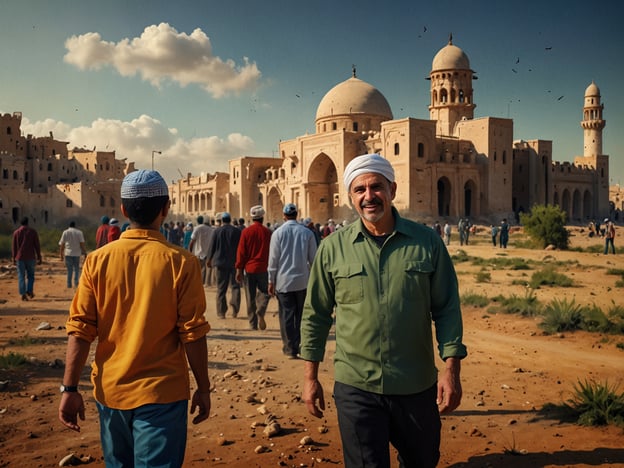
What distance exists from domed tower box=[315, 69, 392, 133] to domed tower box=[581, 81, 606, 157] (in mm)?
22509

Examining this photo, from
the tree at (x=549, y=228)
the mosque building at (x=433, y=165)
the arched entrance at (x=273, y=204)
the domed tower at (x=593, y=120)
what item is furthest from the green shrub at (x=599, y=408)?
the domed tower at (x=593, y=120)

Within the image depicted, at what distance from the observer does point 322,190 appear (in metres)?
50.2

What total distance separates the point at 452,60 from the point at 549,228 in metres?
30.3

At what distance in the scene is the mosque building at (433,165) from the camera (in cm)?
4316

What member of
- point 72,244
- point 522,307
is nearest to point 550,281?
point 522,307

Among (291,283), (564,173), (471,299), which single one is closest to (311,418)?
Result: (291,283)

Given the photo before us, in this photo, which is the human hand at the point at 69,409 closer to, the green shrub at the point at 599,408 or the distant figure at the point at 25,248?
the green shrub at the point at 599,408

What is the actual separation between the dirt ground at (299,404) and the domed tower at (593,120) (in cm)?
5835

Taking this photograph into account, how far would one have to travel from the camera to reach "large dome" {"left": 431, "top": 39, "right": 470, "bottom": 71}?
51.9 m

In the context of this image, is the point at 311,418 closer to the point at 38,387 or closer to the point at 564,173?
the point at 38,387

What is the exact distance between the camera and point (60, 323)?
911 cm

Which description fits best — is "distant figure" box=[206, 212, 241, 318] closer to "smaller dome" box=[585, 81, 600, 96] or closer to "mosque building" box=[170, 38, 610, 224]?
"mosque building" box=[170, 38, 610, 224]

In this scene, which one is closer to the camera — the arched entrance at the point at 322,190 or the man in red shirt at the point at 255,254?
the man in red shirt at the point at 255,254

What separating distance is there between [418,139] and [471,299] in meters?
33.0
